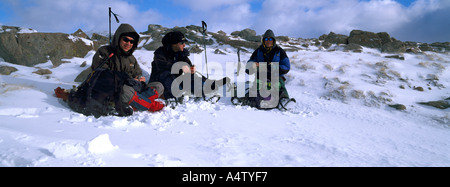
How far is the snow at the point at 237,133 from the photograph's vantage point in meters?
1.95

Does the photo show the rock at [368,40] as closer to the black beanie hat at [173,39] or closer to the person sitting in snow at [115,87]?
the black beanie hat at [173,39]

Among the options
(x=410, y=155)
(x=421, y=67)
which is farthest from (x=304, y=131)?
(x=421, y=67)

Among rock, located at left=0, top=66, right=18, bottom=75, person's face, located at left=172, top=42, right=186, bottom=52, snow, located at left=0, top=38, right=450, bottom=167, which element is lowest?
snow, located at left=0, top=38, right=450, bottom=167

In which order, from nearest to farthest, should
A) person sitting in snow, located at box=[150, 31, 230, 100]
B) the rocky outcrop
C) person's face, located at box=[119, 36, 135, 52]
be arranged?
person's face, located at box=[119, 36, 135, 52], person sitting in snow, located at box=[150, 31, 230, 100], the rocky outcrop

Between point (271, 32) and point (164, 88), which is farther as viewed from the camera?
point (271, 32)

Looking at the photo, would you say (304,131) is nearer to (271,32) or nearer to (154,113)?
(154,113)

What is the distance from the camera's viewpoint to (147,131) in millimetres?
2896

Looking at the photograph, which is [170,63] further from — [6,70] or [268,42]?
[6,70]

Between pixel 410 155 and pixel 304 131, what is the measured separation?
4.16 ft

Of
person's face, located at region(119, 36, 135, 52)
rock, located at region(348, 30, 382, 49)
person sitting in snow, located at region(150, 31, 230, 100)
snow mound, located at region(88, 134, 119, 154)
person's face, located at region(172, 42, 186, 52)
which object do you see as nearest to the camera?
snow mound, located at region(88, 134, 119, 154)

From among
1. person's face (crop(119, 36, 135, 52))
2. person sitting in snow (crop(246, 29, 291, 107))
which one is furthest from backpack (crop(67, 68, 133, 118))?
person sitting in snow (crop(246, 29, 291, 107))

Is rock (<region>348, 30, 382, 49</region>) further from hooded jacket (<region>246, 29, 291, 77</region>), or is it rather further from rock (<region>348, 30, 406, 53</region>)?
hooded jacket (<region>246, 29, 291, 77</region>)

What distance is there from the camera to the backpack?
3.42m

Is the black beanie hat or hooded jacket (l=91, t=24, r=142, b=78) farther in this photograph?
the black beanie hat
